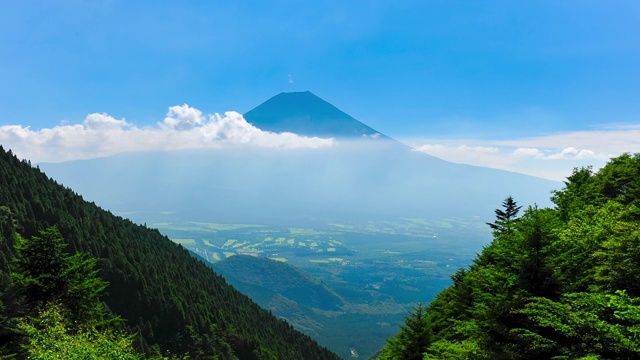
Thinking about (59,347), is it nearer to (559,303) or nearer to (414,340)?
(414,340)

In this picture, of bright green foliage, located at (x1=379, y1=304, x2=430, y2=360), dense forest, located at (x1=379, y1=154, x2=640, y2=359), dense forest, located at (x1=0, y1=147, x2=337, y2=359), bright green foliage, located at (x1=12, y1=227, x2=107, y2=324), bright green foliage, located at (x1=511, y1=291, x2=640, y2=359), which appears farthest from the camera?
dense forest, located at (x1=0, y1=147, x2=337, y2=359)

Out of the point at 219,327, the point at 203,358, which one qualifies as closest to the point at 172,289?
the point at 219,327

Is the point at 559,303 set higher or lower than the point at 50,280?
higher

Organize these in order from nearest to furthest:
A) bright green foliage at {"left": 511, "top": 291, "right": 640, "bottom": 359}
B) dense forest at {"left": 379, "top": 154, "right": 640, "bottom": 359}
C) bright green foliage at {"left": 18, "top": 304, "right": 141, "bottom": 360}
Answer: bright green foliage at {"left": 511, "top": 291, "right": 640, "bottom": 359} < dense forest at {"left": 379, "top": 154, "right": 640, "bottom": 359} < bright green foliage at {"left": 18, "top": 304, "right": 141, "bottom": 360}

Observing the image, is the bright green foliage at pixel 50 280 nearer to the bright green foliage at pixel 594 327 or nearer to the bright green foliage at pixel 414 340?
the bright green foliage at pixel 414 340

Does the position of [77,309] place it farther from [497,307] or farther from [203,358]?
[203,358]

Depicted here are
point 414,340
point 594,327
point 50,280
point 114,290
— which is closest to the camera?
point 594,327

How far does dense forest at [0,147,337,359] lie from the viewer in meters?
29.3

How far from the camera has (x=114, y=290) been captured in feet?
277

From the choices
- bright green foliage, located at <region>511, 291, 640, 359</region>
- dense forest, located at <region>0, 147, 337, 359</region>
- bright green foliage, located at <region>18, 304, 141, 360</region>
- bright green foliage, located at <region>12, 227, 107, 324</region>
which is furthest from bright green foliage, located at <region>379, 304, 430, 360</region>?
bright green foliage, located at <region>12, 227, 107, 324</region>

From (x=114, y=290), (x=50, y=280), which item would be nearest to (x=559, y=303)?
(x=50, y=280)

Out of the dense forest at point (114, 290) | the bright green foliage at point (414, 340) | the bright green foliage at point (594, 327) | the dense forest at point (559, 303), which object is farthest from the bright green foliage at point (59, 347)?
the bright green foliage at point (594, 327)

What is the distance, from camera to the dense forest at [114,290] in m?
29.3

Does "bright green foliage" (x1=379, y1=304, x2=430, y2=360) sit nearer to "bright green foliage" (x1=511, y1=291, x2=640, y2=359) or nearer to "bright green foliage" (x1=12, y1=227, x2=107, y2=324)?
"bright green foliage" (x1=511, y1=291, x2=640, y2=359)
